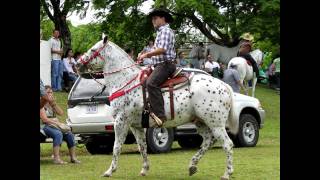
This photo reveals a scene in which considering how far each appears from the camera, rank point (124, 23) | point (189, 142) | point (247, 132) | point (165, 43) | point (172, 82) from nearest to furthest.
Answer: point (165, 43)
point (172, 82)
point (247, 132)
point (189, 142)
point (124, 23)

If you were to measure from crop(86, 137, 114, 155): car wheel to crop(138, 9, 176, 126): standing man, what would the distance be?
223 inches

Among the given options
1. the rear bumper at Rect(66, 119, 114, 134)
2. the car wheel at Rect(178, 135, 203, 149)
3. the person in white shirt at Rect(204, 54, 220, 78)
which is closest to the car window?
the rear bumper at Rect(66, 119, 114, 134)

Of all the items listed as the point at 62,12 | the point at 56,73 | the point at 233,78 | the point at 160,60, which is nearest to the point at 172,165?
the point at 160,60

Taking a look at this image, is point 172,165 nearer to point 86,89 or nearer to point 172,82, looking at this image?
point 172,82

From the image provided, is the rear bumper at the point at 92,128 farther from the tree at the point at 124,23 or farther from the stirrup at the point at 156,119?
the tree at the point at 124,23

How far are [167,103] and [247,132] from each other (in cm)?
690

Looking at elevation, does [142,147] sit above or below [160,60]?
below

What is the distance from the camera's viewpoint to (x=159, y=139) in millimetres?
16203

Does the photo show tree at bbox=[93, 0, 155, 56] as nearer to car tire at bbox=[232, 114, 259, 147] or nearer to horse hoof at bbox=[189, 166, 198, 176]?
car tire at bbox=[232, 114, 259, 147]

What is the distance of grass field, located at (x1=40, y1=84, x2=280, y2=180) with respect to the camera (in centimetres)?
1183

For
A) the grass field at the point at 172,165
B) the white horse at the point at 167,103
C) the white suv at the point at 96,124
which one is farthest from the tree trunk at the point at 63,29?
the white horse at the point at 167,103
